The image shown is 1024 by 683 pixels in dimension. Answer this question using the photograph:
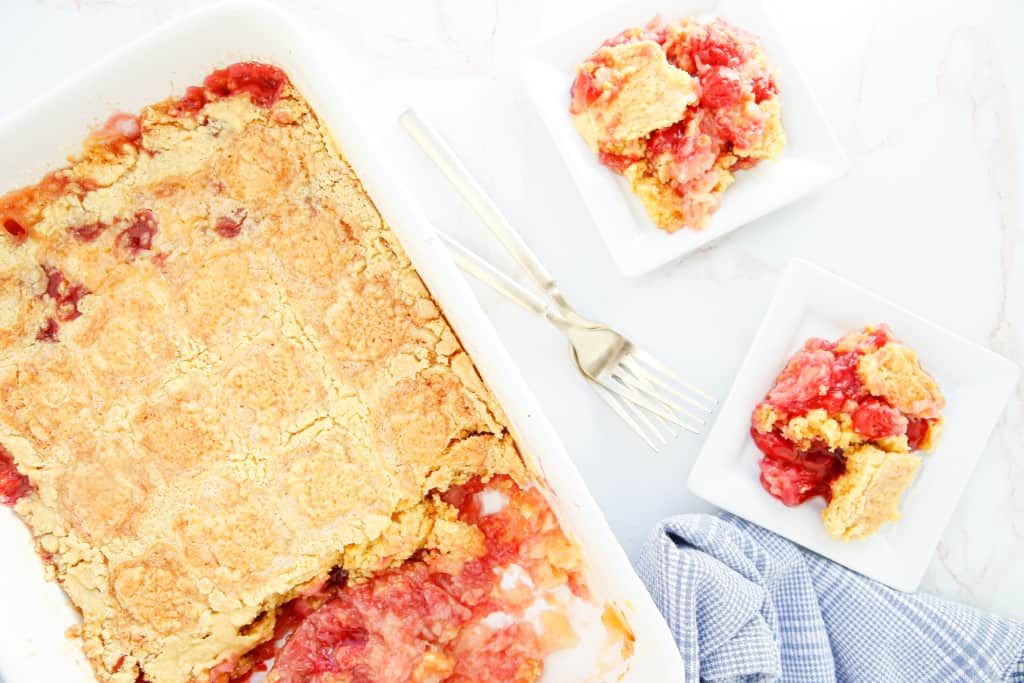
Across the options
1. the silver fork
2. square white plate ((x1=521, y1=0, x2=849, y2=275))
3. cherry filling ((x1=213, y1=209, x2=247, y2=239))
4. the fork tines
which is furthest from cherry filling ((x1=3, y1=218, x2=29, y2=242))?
the fork tines

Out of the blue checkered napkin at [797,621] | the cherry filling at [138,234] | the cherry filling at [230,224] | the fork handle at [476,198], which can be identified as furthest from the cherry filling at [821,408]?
the cherry filling at [138,234]

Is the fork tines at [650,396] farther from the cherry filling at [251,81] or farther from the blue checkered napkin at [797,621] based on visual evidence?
the cherry filling at [251,81]

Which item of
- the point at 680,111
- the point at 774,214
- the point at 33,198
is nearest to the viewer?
the point at 33,198

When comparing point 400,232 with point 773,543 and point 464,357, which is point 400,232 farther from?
point 773,543

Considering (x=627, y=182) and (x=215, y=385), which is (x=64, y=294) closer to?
(x=215, y=385)

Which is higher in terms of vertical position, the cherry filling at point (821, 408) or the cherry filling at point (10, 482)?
the cherry filling at point (10, 482)

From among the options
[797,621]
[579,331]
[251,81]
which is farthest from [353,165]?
[797,621]
